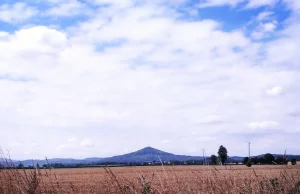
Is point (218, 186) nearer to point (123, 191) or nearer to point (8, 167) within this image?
point (123, 191)

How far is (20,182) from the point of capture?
5.18m

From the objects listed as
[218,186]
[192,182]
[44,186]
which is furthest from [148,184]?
[44,186]

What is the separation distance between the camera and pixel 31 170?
535 cm

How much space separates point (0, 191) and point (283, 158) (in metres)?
4.05

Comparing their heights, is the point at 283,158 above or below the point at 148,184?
above

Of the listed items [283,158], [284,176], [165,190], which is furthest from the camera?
[284,176]

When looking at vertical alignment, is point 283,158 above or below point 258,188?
above

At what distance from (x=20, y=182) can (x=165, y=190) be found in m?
1.99

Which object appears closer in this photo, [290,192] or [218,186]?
[218,186]

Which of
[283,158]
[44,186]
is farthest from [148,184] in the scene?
[283,158]

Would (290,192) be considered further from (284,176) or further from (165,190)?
(165,190)

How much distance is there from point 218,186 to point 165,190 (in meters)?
0.79

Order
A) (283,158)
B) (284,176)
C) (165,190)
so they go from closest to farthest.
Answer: (165,190)
(283,158)
(284,176)

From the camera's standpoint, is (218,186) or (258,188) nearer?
(218,186)
